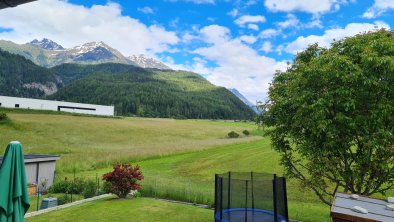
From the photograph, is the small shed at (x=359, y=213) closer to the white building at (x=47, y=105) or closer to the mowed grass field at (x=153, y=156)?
the mowed grass field at (x=153, y=156)

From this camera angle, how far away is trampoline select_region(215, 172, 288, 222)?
13331mm

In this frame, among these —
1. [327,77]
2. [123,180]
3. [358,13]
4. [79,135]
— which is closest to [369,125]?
[327,77]

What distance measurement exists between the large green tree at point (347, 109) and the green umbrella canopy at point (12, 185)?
10.3m

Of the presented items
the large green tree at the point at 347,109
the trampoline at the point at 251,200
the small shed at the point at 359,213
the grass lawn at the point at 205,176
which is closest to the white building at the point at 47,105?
the grass lawn at the point at 205,176

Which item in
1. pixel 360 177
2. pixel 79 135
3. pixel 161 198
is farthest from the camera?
pixel 79 135

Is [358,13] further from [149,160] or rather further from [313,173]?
[149,160]

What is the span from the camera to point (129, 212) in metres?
17.8

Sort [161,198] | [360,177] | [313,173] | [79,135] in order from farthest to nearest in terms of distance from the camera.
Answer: [79,135]
[161,198]
[313,173]
[360,177]

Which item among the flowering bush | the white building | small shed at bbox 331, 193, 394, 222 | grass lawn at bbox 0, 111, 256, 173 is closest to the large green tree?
small shed at bbox 331, 193, 394, 222

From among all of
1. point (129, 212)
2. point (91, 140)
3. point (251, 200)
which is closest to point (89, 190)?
point (129, 212)

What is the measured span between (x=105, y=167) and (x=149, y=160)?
23.7 ft

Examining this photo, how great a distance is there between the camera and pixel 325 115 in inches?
506

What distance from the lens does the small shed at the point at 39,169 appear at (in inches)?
1116

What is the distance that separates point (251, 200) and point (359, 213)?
7.58 m
